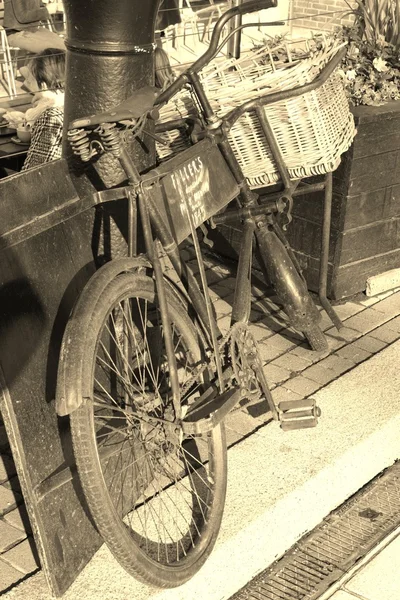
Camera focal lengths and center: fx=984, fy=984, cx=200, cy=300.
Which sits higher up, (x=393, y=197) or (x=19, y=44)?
(x=19, y=44)

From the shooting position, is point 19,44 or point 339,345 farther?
point 19,44

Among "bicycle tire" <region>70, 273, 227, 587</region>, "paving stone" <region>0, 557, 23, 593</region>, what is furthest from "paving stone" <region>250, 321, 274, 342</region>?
"paving stone" <region>0, 557, 23, 593</region>

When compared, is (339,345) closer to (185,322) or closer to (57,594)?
(185,322)

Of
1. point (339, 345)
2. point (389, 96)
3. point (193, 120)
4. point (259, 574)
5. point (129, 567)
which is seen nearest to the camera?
point (129, 567)

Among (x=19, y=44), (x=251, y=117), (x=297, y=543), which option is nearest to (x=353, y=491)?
(x=297, y=543)

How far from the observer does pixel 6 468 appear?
149 inches

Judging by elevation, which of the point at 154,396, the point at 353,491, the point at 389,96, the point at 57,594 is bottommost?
the point at 353,491

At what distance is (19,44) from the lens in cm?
705

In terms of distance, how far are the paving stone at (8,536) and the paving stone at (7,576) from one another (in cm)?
10

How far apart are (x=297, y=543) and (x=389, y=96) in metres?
2.59

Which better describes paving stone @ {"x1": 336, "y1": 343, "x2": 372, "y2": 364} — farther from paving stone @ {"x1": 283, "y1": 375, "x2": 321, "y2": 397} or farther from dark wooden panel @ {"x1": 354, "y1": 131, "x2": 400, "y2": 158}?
dark wooden panel @ {"x1": 354, "y1": 131, "x2": 400, "y2": 158}

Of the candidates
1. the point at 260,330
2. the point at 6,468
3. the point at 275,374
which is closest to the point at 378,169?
the point at 260,330

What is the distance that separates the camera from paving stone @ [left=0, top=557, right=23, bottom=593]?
3.11m

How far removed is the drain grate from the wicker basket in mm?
1353
